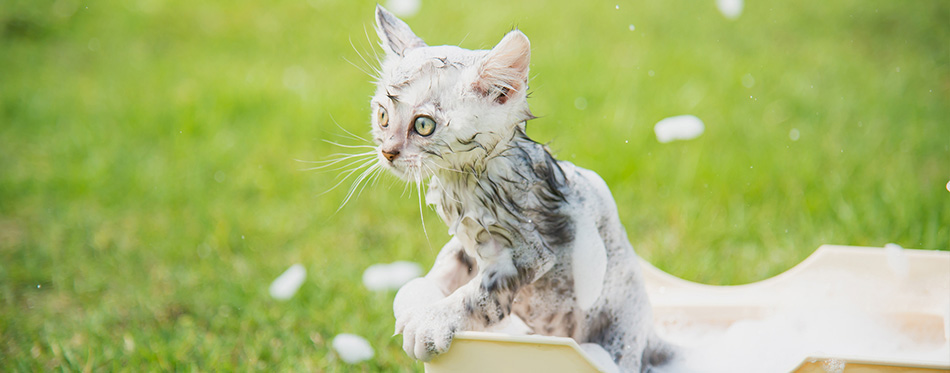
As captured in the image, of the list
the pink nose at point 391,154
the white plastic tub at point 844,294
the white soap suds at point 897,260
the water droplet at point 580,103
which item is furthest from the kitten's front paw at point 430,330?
the water droplet at point 580,103

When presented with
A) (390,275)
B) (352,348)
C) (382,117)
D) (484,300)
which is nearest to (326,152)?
(390,275)

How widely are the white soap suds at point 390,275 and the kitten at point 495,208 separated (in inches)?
46.8

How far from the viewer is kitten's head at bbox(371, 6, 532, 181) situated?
158cm

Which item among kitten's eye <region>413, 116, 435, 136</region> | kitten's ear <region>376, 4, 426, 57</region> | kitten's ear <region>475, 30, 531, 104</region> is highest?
kitten's ear <region>475, 30, 531, 104</region>

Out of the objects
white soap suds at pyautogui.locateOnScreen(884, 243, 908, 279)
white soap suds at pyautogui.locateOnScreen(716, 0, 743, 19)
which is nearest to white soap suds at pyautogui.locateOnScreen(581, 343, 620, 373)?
white soap suds at pyautogui.locateOnScreen(884, 243, 908, 279)

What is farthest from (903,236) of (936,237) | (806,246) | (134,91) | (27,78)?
(27,78)

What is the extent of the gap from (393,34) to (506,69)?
33 centimetres

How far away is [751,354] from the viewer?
2.02 metres

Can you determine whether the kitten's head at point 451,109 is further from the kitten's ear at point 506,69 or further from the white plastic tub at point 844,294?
the white plastic tub at point 844,294

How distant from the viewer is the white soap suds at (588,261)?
5.68ft

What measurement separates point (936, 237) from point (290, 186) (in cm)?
268

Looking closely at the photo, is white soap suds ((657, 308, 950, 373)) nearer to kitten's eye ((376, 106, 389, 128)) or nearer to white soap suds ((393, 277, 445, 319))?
white soap suds ((393, 277, 445, 319))

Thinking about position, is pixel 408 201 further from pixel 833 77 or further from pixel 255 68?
pixel 833 77

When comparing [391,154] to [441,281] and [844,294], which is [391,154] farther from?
[844,294]
